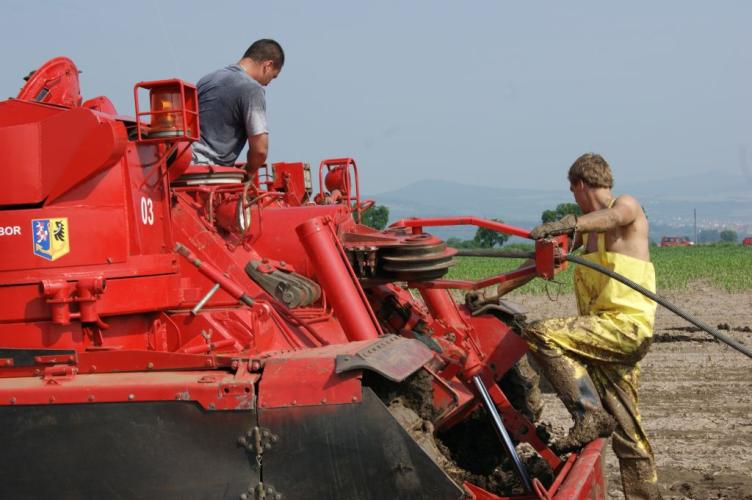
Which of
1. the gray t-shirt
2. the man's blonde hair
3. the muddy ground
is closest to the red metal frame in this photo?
the man's blonde hair

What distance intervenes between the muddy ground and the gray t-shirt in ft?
11.5

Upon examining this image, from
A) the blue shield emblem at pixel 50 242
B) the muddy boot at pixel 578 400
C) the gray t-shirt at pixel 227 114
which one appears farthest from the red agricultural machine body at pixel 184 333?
the gray t-shirt at pixel 227 114

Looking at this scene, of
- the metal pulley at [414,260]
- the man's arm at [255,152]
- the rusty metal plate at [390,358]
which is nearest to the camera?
the rusty metal plate at [390,358]

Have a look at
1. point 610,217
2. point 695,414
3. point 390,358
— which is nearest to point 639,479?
point 610,217

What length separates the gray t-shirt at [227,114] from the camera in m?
6.82

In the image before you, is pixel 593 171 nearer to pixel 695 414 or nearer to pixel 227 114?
pixel 227 114

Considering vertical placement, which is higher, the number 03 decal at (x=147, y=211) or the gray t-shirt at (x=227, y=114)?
the gray t-shirt at (x=227, y=114)

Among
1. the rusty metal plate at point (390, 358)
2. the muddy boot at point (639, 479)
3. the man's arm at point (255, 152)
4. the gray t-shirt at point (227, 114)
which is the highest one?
the gray t-shirt at point (227, 114)

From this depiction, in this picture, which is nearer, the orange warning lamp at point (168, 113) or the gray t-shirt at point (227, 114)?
the orange warning lamp at point (168, 113)

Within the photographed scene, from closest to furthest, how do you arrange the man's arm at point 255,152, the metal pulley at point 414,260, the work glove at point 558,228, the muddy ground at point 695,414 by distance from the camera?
1. the work glove at point 558,228
2. the metal pulley at point 414,260
3. the man's arm at point 255,152
4. the muddy ground at point 695,414

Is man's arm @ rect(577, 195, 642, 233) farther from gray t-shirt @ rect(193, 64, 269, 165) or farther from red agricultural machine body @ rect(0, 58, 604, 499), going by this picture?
gray t-shirt @ rect(193, 64, 269, 165)

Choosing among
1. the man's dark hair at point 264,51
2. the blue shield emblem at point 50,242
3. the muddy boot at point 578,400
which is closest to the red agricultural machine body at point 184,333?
the blue shield emblem at point 50,242

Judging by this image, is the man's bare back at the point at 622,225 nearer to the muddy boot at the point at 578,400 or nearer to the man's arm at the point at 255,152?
the muddy boot at the point at 578,400

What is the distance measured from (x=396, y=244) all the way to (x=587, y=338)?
1281 millimetres
